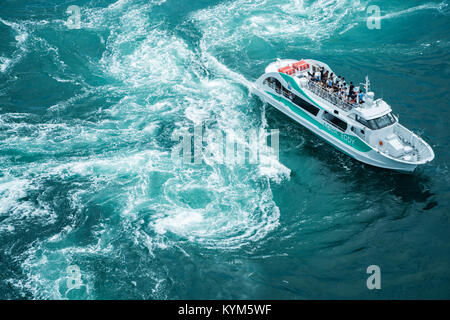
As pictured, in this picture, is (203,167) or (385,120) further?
(203,167)

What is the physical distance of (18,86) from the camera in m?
47.8

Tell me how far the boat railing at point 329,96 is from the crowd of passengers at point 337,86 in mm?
224

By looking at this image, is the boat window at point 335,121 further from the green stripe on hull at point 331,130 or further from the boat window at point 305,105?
the boat window at point 305,105

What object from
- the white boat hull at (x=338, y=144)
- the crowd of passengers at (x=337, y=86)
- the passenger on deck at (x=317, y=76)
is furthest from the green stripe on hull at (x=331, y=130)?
the passenger on deck at (x=317, y=76)

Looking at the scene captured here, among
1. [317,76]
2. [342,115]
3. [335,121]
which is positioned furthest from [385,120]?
[317,76]

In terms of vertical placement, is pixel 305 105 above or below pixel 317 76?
below

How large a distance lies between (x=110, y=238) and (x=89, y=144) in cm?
1216

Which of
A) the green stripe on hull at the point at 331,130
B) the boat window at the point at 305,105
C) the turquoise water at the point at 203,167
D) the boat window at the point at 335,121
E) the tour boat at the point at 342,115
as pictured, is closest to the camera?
the turquoise water at the point at 203,167

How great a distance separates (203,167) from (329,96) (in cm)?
1405

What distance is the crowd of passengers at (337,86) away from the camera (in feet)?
130

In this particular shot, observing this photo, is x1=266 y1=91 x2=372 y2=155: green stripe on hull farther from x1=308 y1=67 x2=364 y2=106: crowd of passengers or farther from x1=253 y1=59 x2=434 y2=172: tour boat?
x1=308 y1=67 x2=364 y2=106: crowd of passengers

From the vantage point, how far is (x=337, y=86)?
41625 millimetres

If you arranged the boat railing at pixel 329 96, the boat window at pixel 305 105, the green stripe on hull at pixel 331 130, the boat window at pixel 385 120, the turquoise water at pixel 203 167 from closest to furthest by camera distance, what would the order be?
1. the turquoise water at pixel 203 167
2. the boat window at pixel 385 120
3. the green stripe on hull at pixel 331 130
4. the boat railing at pixel 329 96
5. the boat window at pixel 305 105

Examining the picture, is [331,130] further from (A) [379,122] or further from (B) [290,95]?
(B) [290,95]
